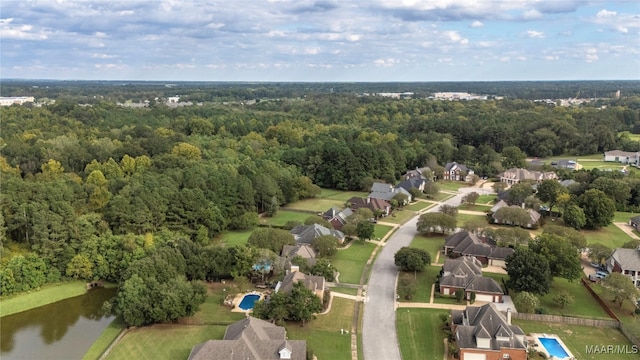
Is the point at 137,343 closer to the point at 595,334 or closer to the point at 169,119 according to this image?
the point at 595,334

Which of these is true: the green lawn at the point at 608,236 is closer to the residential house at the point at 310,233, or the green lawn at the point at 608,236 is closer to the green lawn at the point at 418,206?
the green lawn at the point at 418,206

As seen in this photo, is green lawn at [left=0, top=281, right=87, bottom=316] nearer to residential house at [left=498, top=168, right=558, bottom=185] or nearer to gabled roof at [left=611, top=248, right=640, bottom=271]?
gabled roof at [left=611, top=248, right=640, bottom=271]

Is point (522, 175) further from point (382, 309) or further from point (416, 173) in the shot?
point (382, 309)

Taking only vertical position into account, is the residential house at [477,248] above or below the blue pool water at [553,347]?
above

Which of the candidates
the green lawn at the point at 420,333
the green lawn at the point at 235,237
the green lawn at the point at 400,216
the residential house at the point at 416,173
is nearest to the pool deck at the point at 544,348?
the green lawn at the point at 420,333

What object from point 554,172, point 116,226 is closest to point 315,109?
point 554,172

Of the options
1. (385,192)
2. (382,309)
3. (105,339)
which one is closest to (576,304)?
(382,309)

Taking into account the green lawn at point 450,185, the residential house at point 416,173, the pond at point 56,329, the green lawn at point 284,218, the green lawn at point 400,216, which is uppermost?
the residential house at point 416,173
